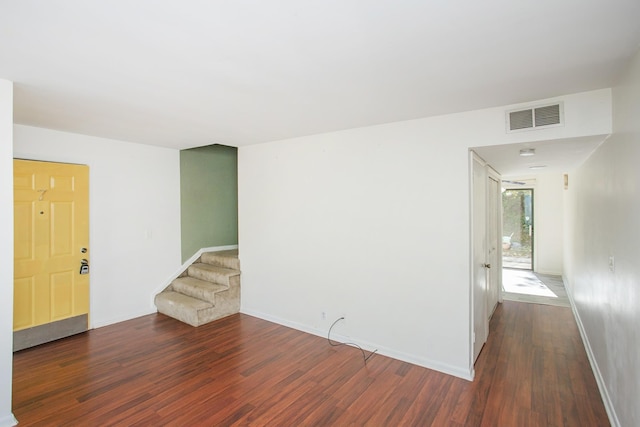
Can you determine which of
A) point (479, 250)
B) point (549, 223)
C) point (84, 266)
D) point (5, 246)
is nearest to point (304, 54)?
point (5, 246)

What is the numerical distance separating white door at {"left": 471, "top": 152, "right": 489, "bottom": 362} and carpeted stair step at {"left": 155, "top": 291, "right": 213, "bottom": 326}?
324 centimetres

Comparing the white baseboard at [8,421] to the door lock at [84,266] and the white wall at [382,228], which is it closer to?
the door lock at [84,266]

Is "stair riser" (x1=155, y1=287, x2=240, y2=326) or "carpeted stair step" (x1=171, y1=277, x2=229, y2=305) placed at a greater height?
"carpeted stair step" (x1=171, y1=277, x2=229, y2=305)

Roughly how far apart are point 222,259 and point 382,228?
2.77 metres

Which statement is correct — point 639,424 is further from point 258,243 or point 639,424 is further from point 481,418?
point 258,243

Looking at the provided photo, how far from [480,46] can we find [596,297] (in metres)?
2.60

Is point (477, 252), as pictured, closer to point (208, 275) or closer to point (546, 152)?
point (546, 152)

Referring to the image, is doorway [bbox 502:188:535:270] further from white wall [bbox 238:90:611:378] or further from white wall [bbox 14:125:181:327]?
white wall [bbox 14:125:181:327]

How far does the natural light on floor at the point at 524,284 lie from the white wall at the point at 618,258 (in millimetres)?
2826

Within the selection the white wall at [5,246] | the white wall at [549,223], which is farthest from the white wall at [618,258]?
the white wall at [549,223]

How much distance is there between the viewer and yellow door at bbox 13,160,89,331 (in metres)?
3.34

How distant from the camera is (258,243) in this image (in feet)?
14.6

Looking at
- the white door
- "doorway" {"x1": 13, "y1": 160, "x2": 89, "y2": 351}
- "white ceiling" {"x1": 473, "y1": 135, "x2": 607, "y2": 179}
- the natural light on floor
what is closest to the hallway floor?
the natural light on floor

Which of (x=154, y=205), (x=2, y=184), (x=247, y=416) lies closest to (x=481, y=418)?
(x=247, y=416)
